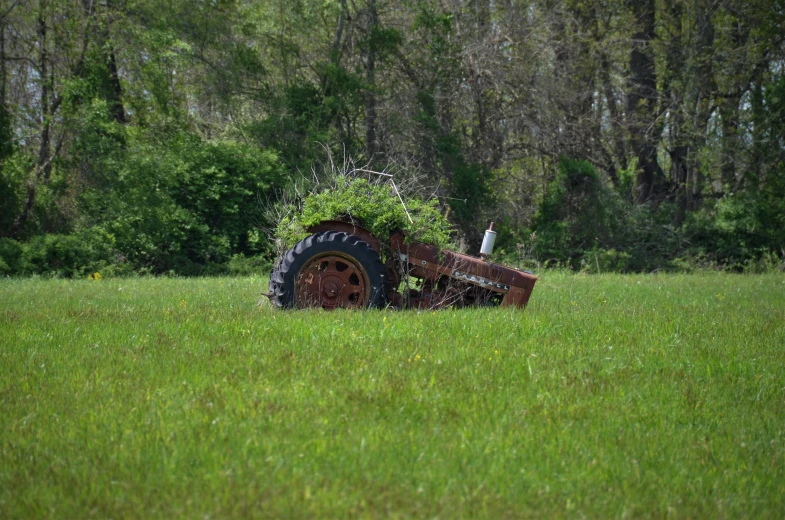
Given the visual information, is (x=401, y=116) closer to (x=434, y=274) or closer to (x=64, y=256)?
(x=64, y=256)

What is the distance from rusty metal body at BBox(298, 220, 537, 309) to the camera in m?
11.2

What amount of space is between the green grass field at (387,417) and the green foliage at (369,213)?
4.34 ft

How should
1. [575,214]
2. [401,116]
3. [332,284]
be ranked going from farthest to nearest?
1. [575,214]
2. [401,116]
3. [332,284]

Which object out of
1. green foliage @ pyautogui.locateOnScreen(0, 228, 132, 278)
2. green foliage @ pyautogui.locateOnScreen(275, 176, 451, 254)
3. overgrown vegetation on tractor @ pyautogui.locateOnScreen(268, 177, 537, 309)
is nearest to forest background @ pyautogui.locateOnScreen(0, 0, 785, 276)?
green foliage @ pyautogui.locateOnScreen(0, 228, 132, 278)

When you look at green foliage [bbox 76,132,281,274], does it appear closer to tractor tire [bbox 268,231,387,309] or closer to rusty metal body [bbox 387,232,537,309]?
rusty metal body [bbox 387,232,537,309]

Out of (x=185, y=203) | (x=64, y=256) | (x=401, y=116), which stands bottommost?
(x=64, y=256)

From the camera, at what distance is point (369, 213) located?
11.3 m

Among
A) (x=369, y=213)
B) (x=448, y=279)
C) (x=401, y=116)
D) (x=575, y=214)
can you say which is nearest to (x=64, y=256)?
(x=401, y=116)

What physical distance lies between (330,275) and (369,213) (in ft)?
3.33

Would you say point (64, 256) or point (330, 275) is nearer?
point (330, 275)

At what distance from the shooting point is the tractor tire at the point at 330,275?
10.7 meters

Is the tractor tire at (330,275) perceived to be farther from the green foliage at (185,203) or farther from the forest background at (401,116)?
the forest background at (401,116)

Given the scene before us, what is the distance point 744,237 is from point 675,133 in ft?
14.7

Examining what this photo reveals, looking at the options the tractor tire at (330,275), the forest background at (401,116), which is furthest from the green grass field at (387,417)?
the forest background at (401,116)
